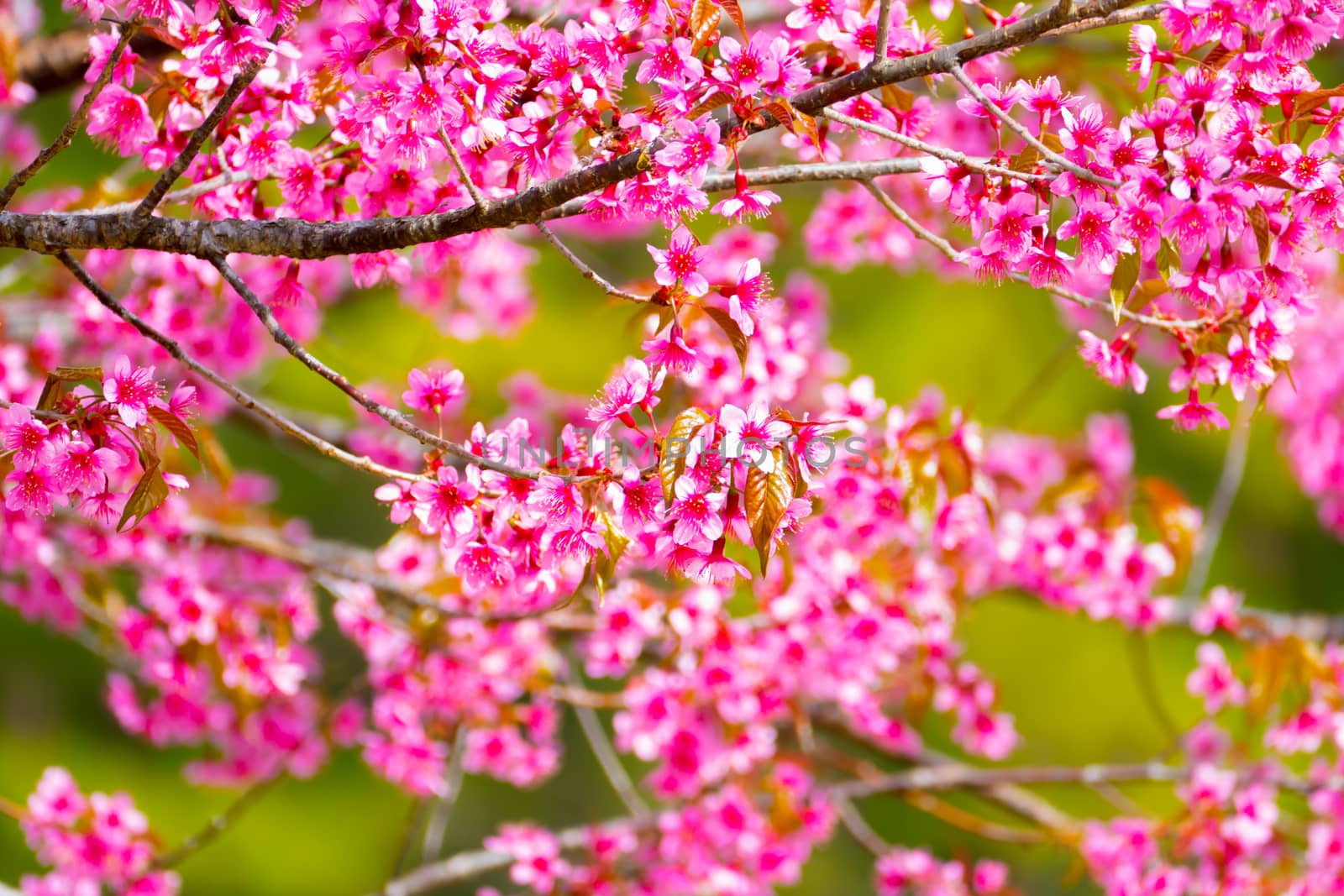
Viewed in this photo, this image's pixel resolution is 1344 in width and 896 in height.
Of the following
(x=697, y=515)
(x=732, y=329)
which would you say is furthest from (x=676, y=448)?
(x=732, y=329)

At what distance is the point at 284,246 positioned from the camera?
4.02 feet

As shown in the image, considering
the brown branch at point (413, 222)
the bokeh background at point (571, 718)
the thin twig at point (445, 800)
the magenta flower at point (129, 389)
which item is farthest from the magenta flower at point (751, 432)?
the bokeh background at point (571, 718)

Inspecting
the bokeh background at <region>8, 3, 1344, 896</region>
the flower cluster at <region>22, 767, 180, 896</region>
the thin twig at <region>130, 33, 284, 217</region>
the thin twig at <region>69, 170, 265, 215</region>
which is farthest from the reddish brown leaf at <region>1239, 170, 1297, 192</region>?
the bokeh background at <region>8, 3, 1344, 896</region>

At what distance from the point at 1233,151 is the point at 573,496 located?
761 mm

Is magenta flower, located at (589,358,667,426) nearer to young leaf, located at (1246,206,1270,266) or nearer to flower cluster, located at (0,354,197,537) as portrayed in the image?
flower cluster, located at (0,354,197,537)

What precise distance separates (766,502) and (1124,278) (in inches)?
17.8

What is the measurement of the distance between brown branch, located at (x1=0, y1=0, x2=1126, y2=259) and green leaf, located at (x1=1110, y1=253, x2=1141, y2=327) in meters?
0.24

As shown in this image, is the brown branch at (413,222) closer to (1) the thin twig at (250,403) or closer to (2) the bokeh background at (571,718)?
(1) the thin twig at (250,403)

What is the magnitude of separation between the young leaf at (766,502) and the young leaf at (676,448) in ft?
0.23

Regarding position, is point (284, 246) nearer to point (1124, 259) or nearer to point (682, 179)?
point (682, 179)

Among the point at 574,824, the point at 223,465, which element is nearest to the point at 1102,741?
the point at 574,824

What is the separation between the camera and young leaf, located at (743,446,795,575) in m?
1.07

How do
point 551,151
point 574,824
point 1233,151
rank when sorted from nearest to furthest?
point 1233,151
point 551,151
point 574,824

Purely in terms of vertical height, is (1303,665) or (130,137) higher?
(130,137)
